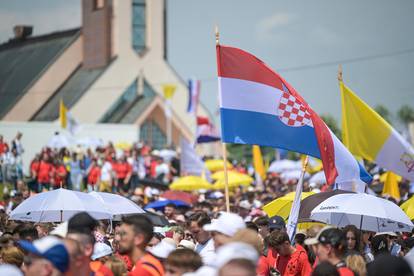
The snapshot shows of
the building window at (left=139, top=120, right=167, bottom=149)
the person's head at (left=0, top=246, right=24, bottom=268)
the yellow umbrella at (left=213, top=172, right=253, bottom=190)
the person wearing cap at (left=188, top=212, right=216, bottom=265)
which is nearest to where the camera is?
the person's head at (left=0, top=246, right=24, bottom=268)

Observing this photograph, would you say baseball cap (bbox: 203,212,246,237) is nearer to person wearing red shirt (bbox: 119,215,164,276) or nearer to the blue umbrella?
person wearing red shirt (bbox: 119,215,164,276)

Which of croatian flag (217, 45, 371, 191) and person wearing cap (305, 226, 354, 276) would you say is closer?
person wearing cap (305, 226, 354, 276)

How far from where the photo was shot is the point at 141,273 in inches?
301

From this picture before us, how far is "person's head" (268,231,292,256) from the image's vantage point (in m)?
10.4

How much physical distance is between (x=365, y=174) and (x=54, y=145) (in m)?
24.4

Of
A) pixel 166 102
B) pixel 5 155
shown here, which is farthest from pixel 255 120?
pixel 166 102

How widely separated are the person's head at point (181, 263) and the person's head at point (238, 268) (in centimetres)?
138

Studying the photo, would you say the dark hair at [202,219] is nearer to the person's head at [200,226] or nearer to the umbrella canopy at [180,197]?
the person's head at [200,226]

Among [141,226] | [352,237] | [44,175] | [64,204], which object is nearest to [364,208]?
[352,237]

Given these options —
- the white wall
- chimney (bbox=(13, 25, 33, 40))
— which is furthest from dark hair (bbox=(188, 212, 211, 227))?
chimney (bbox=(13, 25, 33, 40))

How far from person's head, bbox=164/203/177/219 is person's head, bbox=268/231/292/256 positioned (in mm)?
8387

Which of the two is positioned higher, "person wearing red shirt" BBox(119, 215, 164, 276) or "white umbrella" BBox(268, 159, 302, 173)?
"person wearing red shirt" BBox(119, 215, 164, 276)

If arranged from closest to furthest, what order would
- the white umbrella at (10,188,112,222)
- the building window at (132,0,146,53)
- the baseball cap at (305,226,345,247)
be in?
the baseball cap at (305,226,345,247)
the white umbrella at (10,188,112,222)
the building window at (132,0,146,53)

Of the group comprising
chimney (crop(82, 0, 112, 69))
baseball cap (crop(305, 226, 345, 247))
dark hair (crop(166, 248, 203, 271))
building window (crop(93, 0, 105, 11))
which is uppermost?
building window (crop(93, 0, 105, 11))
